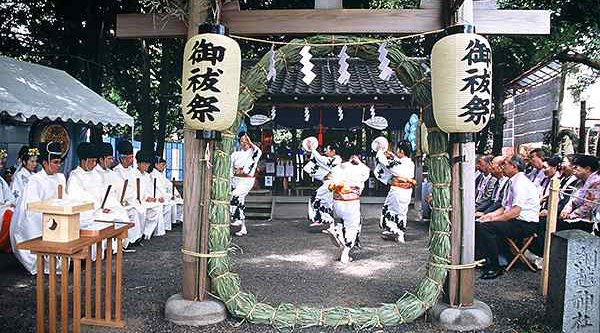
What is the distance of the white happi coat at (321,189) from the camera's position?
10.3 m

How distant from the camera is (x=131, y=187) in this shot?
9695 mm

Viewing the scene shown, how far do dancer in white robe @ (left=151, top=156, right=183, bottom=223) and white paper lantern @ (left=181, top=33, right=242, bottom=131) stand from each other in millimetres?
6456

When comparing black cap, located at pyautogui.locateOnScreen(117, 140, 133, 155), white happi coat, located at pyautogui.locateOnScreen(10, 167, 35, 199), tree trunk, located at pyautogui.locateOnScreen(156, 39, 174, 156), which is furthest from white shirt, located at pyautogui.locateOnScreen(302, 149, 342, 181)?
tree trunk, located at pyautogui.locateOnScreen(156, 39, 174, 156)

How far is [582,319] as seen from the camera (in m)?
4.68

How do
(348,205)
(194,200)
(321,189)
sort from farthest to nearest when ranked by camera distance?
1. (321,189)
2. (348,205)
3. (194,200)

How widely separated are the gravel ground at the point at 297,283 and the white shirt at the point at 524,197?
0.95m

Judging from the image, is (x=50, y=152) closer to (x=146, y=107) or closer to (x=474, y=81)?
(x=474, y=81)

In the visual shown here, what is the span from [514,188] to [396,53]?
3436 millimetres

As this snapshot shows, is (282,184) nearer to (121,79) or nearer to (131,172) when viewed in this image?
(131,172)

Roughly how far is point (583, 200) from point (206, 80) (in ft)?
19.7

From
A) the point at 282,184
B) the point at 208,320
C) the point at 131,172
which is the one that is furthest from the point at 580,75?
the point at 208,320

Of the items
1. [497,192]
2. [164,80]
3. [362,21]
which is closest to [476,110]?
[362,21]

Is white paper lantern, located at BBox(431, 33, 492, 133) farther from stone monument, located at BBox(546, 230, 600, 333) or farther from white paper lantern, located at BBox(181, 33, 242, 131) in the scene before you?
white paper lantern, located at BBox(181, 33, 242, 131)

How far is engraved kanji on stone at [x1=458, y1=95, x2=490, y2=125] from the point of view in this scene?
4.77 meters
